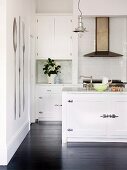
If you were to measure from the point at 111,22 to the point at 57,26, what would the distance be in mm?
1394

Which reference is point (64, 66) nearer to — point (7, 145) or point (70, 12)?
point (70, 12)

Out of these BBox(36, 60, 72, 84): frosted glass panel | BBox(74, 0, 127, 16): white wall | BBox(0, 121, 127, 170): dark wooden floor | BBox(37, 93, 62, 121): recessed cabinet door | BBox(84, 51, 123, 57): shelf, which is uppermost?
BBox(74, 0, 127, 16): white wall

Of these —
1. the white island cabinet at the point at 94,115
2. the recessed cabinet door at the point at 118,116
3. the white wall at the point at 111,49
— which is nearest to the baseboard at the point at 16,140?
the white island cabinet at the point at 94,115

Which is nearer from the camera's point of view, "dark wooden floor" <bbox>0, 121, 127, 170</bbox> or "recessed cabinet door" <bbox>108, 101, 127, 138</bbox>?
"dark wooden floor" <bbox>0, 121, 127, 170</bbox>

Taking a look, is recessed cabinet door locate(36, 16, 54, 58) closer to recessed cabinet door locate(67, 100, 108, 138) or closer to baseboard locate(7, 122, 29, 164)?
baseboard locate(7, 122, 29, 164)

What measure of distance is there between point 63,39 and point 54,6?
99cm

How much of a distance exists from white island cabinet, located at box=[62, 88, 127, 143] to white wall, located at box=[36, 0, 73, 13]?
3407 millimetres

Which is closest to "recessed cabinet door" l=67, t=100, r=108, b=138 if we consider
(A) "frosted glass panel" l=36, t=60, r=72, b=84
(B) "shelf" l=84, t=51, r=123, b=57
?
(B) "shelf" l=84, t=51, r=123, b=57

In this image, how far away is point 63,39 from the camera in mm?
7594

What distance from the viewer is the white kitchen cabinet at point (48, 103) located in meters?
7.35

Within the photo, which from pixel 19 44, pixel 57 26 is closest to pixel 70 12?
pixel 57 26

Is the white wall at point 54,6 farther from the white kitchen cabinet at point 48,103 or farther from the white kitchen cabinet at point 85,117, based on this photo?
the white kitchen cabinet at point 85,117

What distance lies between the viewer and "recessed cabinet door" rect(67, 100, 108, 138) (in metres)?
5.12

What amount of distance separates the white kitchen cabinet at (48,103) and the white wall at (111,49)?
2.69ft
